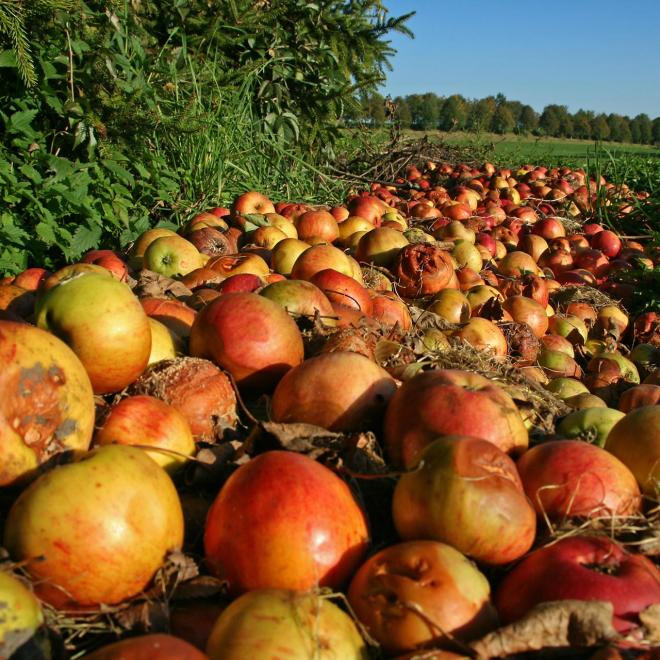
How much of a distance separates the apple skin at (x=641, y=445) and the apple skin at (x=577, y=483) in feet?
0.49

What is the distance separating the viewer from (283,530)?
5.03ft

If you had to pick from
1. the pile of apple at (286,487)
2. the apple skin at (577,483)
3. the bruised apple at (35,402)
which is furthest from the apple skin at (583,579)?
the bruised apple at (35,402)

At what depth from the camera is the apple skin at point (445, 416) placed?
6.43 ft

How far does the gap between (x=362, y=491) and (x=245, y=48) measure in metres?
7.59

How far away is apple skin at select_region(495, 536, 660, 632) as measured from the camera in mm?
1450

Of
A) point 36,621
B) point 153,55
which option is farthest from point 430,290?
point 153,55

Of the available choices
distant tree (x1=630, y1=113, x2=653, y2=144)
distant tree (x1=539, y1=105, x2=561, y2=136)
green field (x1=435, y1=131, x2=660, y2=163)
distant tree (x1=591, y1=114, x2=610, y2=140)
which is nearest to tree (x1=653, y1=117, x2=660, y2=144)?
distant tree (x1=630, y1=113, x2=653, y2=144)

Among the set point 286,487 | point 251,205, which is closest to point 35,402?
point 286,487

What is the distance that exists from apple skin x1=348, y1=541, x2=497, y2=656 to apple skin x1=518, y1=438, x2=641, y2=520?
441 mm

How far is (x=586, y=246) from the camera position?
7.17 meters

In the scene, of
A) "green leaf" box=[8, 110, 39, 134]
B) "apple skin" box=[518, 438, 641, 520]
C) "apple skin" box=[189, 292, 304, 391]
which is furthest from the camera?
"green leaf" box=[8, 110, 39, 134]

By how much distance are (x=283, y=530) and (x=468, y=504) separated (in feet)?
1.45

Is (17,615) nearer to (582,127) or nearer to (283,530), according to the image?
(283,530)

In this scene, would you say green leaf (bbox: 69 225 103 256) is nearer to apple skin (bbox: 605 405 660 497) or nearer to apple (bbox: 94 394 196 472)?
apple (bbox: 94 394 196 472)
